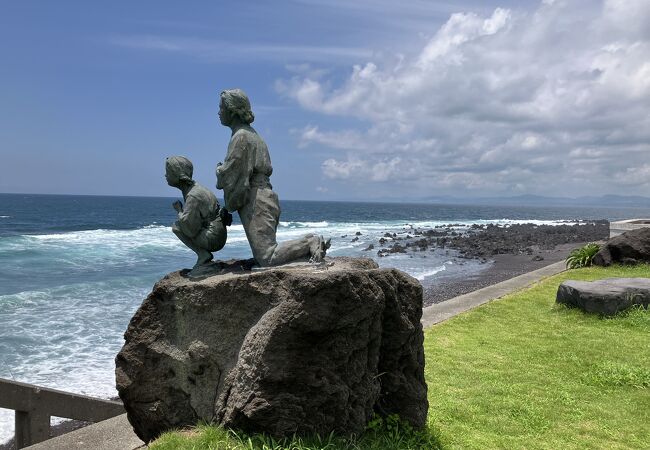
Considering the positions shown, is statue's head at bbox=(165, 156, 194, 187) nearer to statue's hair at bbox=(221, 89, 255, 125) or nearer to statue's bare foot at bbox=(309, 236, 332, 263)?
statue's hair at bbox=(221, 89, 255, 125)

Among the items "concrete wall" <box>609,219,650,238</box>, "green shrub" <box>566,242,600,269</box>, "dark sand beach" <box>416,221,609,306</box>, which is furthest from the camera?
"concrete wall" <box>609,219,650,238</box>

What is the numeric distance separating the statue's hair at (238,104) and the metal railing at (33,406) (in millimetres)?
3533

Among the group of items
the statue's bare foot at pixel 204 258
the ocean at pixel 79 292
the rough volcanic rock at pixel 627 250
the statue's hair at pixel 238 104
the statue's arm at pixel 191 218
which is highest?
the statue's hair at pixel 238 104

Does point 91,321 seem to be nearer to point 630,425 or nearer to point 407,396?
point 407,396

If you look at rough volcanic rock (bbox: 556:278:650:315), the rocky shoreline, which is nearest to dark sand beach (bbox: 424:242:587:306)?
the rocky shoreline

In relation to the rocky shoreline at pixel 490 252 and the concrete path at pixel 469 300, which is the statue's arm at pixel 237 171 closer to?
the concrete path at pixel 469 300

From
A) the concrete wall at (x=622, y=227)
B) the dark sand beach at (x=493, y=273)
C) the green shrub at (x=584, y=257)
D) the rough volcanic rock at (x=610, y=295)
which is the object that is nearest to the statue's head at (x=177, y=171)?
the rough volcanic rock at (x=610, y=295)

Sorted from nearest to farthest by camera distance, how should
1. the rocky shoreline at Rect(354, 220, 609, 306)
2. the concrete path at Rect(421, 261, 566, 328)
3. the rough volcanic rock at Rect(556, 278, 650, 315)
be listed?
the rough volcanic rock at Rect(556, 278, 650, 315) < the concrete path at Rect(421, 261, 566, 328) < the rocky shoreline at Rect(354, 220, 609, 306)

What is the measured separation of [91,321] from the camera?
48.3ft

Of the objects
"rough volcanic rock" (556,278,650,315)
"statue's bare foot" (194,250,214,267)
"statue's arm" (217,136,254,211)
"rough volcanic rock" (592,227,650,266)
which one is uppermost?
"statue's arm" (217,136,254,211)

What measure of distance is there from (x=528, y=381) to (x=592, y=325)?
3511 mm

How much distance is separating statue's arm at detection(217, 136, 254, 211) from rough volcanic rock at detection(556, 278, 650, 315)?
8202 mm

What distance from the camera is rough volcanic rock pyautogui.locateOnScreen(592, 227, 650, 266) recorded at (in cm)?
1612

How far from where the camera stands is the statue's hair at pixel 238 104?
5520 millimetres
